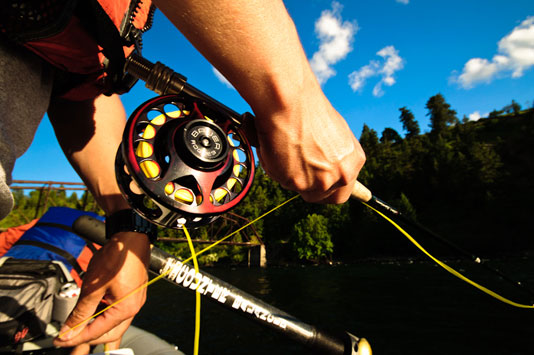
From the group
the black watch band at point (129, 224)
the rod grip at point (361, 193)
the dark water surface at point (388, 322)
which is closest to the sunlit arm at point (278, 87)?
the rod grip at point (361, 193)

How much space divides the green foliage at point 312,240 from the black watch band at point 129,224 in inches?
1857

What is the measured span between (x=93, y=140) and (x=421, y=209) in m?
62.2

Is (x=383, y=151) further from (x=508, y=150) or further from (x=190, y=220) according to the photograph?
(x=190, y=220)

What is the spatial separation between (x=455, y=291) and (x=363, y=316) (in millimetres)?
5459

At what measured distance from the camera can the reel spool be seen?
3.52ft

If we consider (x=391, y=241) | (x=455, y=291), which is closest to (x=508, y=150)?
(x=391, y=241)

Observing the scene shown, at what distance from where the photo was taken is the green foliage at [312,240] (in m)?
47.1

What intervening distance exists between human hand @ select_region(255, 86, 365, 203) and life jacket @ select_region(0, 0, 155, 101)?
0.71 m

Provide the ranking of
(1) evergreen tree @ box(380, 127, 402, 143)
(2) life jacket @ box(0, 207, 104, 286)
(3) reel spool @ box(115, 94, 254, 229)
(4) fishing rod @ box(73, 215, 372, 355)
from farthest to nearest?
(1) evergreen tree @ box(380, 127, 402, 143) → (2) life jacket @ box(0, 207, 104, 286) → (4) fishing rod @ box(73, 215, 372, 355) → (3) reel spool @ box(115, 94, 254, 229)

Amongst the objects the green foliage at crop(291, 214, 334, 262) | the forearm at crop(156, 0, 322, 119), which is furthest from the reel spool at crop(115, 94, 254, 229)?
the green foliage at crop(291, 214, 334, 262)

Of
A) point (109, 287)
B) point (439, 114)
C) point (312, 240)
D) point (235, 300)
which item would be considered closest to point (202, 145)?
point (109, 287)

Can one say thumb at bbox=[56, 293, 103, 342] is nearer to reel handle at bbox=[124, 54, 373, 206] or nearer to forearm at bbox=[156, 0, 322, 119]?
reel handle at bbox=[124, 54, 373, 206]

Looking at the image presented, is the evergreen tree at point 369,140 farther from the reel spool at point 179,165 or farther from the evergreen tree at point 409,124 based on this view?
the reel spool at point 179,165

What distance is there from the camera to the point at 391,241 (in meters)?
44.9
